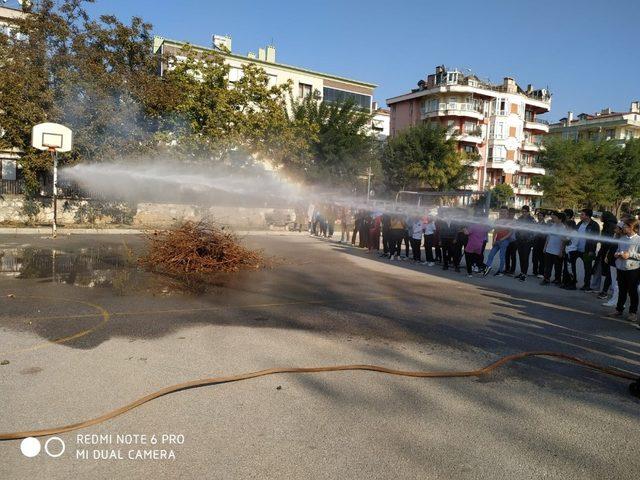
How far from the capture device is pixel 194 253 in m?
12.1

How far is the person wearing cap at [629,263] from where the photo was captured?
848cm

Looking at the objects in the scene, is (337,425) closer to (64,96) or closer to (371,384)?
(371,384)

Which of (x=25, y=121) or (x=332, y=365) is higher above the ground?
(x=25, y=121)

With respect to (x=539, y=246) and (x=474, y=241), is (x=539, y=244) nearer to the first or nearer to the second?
(x=539, y=246)

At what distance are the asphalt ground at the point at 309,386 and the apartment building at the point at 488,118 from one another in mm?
55391

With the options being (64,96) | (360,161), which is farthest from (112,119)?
(360,161)

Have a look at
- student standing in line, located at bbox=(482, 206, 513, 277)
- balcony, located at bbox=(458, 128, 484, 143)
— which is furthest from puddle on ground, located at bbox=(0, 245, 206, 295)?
balcony, located at bbox=(458, 128, 484, 143)

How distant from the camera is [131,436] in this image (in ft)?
12.7

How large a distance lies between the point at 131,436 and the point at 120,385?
105cm

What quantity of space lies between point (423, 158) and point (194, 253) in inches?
1453

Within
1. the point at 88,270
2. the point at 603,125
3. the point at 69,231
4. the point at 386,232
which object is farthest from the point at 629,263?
the point at 603,125

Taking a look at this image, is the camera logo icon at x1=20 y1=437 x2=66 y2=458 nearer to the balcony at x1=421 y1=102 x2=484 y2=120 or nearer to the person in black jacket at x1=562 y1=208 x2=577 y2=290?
the person in black jacket at x1=562 y1=208 x2=577 y2=290

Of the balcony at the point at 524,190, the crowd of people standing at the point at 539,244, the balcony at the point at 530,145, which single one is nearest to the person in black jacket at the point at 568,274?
the crowd of people standing at the point at 539,244

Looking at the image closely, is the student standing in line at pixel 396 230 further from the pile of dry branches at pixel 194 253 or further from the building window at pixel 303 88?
the building window at pixel 303 88
